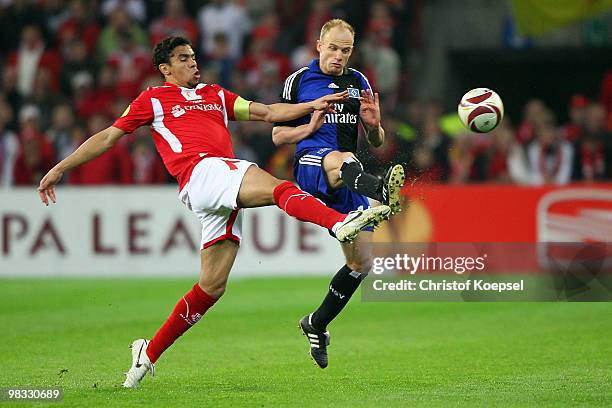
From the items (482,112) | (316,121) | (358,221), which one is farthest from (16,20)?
(358,221)

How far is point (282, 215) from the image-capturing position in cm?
1575

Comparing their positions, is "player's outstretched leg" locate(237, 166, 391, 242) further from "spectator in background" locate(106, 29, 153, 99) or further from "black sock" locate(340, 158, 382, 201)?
"spectator in background" locate(106, 29, 153, 99)

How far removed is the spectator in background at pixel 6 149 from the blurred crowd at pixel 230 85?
2 centimetres

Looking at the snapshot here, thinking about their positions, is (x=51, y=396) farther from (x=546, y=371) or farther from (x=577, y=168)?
(x=577, y=168)

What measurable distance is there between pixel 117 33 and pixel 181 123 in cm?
1136

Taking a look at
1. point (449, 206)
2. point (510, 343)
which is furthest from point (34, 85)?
point (510, 343)

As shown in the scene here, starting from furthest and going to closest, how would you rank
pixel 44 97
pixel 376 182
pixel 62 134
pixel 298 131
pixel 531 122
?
pixel 44 97 < pixel 62 134 < pixel 531 122 < pixel 298 131 < pixel 376 182

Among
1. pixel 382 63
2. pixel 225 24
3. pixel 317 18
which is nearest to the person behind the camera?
pixel 382 63

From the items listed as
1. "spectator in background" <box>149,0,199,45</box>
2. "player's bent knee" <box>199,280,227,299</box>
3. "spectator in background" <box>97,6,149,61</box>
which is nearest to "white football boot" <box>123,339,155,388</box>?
"player's bent knee" <box>199,280,227,299</box>

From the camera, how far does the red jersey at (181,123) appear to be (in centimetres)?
794

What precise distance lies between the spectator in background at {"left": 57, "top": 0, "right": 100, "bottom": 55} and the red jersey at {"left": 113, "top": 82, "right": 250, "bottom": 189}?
11464 mm

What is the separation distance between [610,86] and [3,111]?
8.83 m

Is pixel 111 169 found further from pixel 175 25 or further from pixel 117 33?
pixel 175 25

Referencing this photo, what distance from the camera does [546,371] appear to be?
27.9 ft
